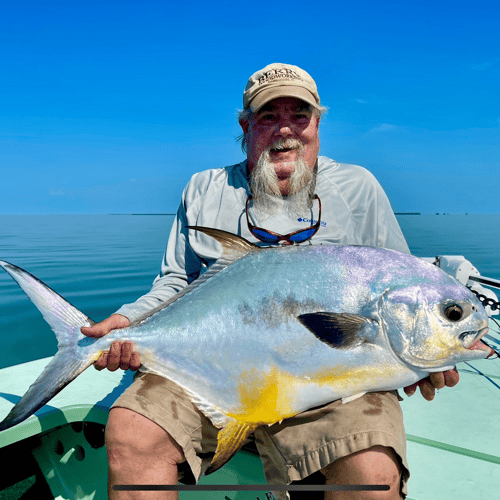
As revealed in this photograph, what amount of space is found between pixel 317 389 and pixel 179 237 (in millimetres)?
1329

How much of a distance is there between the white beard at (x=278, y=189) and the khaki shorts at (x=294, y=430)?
1034 mm

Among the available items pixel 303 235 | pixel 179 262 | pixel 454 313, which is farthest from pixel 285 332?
pixel 179 262

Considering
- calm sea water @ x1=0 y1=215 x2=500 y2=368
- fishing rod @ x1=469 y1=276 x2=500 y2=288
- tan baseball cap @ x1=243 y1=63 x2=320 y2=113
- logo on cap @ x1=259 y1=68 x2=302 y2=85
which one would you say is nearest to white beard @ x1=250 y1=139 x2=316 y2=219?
Answer: tan baseball cap @ x1=243 y1=63 x2=320 y2=113

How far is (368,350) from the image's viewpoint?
1.39 m

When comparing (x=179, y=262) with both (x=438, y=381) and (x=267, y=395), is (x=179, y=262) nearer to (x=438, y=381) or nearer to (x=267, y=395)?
(x=267, y=395)

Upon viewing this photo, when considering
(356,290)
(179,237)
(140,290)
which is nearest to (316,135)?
(179,237)

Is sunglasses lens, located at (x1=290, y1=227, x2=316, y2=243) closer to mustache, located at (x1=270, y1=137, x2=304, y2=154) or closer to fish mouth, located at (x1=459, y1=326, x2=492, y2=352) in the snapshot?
mustache, located at (x1=270, y1=137, x2=304, y2=154)

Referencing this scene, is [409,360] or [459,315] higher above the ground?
[459,315]

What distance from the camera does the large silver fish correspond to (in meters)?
1.38

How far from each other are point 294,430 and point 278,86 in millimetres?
1713

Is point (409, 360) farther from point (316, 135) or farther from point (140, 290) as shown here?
point (140, 290)

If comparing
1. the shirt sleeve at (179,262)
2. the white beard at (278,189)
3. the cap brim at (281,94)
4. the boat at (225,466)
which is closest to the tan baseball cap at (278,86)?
the cap brim at (281,94)

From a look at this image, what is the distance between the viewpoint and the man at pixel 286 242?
4.74 ft

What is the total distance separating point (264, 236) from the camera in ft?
7.17
